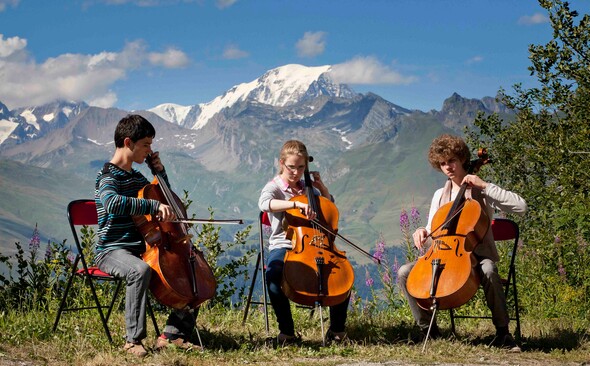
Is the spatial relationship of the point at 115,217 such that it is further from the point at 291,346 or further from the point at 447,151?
the point at 447,151

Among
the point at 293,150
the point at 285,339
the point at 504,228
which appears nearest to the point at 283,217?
the point at 293,150

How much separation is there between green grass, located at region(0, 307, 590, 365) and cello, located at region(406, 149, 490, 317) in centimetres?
46

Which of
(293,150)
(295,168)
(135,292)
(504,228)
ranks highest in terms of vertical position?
(293,150)

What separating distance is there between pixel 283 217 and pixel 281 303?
2.21 feet

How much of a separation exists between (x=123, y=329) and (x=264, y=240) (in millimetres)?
1423

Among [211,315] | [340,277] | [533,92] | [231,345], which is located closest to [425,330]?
[340,277]

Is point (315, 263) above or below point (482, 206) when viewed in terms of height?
below

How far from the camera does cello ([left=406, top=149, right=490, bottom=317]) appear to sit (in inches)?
211

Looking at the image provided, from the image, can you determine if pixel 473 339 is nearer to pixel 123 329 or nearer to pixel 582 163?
pixel 123 329

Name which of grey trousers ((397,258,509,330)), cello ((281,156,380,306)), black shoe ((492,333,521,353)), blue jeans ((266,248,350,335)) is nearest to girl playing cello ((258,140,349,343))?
blue jeans ((266,248,350,335))

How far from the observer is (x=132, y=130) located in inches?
216

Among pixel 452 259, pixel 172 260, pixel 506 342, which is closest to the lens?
pixel 172 260

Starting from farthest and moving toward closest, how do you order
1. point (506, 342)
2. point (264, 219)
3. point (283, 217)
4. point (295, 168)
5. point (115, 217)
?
point (264, 219)
point (295, 168)
point (283, 217)
point (506, 342)
point (115, 217)

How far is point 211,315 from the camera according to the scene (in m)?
7.17
